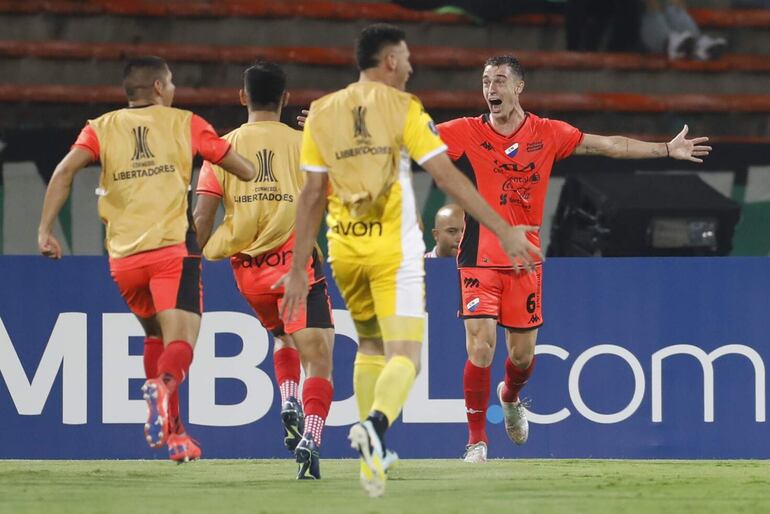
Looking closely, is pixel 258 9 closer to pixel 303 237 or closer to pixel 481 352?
pixel 481 352

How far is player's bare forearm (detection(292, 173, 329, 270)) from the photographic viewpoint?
595cm

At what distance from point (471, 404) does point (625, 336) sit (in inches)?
52.4

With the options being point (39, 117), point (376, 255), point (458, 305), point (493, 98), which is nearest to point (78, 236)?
point (39, 117)

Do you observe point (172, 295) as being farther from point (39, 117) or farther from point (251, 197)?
point (39, 117)

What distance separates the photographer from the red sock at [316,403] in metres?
6.82

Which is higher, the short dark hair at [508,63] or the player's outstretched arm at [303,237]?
the short dark hair at [508,63]

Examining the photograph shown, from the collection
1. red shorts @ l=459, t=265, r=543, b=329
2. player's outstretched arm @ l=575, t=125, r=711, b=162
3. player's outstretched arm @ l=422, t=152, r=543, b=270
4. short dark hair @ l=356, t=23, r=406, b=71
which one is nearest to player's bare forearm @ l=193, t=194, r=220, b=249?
red shorts @ l=459, t=265, r=543, b=329

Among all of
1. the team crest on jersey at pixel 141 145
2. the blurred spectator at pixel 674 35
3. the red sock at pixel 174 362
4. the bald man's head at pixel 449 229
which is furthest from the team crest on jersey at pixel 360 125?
the blurred spectator at pixel 674 35

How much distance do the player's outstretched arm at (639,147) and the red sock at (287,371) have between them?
1978 mm

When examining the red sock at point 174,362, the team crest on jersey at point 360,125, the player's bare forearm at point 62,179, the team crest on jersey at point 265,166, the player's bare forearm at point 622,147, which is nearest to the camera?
the team crest on jersey at point 360,125

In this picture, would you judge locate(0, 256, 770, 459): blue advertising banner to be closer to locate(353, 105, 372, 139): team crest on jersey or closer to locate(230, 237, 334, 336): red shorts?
locate(230, 237, 334, 336): red shorts

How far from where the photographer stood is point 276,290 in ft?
24.2

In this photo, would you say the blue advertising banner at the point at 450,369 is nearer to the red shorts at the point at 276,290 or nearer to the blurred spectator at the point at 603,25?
the red shorts at the point at 276,290

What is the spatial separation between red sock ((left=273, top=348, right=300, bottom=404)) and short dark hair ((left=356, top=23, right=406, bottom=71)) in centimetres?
217
